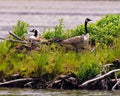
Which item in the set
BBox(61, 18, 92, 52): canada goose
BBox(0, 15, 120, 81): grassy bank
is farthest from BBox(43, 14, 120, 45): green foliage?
BBox(61, 18, 92, 52): canada goose

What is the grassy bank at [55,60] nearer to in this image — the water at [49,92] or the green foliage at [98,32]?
the green foliage at [98,32]

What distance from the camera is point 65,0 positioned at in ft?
191

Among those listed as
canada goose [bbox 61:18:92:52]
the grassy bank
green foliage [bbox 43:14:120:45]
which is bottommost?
the grassy bank

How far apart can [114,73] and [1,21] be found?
706 inches

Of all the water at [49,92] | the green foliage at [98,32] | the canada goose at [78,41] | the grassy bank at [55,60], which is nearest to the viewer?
the water at [49,92]

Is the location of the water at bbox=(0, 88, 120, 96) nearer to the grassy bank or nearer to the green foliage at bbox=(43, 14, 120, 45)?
the grassy bank

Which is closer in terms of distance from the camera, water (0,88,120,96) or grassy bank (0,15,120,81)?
water (0,88,120,96)

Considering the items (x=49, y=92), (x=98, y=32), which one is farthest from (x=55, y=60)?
(x=98, y=32)

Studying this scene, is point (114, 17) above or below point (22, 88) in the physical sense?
above

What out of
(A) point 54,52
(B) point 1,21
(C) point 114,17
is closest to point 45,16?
(B) point 1,21

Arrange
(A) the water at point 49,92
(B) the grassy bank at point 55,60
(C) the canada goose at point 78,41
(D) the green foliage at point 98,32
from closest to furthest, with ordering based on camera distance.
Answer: (A) the water at point 49,92, (B) the grassy bank at point 55,60, (C) the canada goose at point 78,41, (D) the green foliage at point 98,32

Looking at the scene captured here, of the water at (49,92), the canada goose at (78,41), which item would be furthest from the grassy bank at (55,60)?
the water at (49,92)

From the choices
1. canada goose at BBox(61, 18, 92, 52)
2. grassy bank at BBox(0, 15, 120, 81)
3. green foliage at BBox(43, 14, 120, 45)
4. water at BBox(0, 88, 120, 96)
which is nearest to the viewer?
water at BBox(0, 88, 120, 96)

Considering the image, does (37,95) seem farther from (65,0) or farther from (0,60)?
(65,0)
